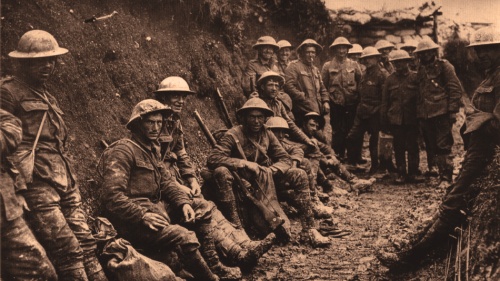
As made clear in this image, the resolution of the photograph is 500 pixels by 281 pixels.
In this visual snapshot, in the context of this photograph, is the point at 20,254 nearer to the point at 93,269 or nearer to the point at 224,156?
the point at 93,269

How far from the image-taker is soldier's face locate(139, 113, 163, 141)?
5.82 metres

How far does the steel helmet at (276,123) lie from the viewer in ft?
29.7

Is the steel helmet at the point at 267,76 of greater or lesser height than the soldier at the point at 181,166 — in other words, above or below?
above

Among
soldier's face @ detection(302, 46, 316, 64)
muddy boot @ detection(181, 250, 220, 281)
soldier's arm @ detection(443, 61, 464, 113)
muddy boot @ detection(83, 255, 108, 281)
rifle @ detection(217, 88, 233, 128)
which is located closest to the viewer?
muddy boot @ detection(83, 255, 108, 281)

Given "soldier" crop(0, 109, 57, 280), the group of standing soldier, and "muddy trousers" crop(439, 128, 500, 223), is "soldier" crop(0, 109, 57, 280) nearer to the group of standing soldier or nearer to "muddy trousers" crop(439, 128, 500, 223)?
the group of standing soldier

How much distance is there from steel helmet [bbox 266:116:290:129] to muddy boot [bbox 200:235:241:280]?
326 cm

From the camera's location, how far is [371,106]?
11805 millimetres

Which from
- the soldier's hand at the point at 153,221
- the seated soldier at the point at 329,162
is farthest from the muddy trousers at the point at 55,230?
the seated soldier at the point at 329,162

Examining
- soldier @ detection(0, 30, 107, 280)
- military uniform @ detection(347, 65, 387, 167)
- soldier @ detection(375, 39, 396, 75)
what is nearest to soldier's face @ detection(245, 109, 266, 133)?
soldier @ detection(0, 30, 107, 280)

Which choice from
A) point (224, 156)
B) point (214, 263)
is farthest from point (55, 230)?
point (224, 156)

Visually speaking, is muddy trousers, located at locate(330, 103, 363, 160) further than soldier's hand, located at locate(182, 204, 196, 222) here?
Yes

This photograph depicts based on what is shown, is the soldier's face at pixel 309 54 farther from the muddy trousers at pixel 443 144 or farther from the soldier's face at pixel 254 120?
the soldier's face at pixel 254 120

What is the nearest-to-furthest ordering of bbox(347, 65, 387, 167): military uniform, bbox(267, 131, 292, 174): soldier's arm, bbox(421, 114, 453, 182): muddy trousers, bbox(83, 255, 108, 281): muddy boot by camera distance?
bbox(83, 255, 108, 281): muddy boot → bbox(267, 131, 292, 174): soldier's arm → bbox(421, 114, 453, 182): muddy trousers → bbox(347, 65, 387, 167): military uniform

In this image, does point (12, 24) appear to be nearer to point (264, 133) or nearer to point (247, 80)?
point (264, 133)
